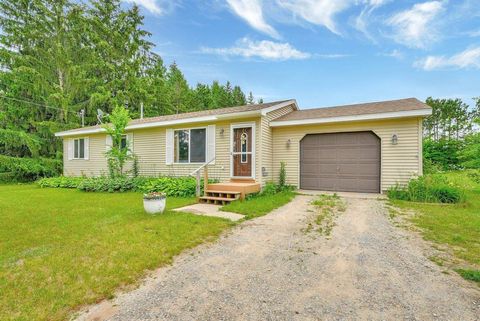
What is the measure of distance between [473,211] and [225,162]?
271 inches

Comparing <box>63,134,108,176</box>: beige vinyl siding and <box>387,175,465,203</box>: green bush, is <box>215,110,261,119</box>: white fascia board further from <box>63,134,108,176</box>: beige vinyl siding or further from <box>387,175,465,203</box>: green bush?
<box>63,134,108,176</box>: beige vinyl siding

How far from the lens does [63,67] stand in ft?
55.9

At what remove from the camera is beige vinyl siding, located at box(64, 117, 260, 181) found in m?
9.12

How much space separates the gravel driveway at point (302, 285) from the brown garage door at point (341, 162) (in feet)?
14.9

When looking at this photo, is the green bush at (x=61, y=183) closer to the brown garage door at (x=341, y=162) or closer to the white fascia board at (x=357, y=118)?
the white fascia board at (x=357, y=118)

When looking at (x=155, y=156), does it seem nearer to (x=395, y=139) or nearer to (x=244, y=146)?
(x=244, y=146)

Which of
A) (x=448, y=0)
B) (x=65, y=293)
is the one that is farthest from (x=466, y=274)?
(x=448, y=0)

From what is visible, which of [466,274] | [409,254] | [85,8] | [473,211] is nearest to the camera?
[466,274]

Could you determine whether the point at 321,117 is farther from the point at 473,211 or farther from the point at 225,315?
the point at 225,315

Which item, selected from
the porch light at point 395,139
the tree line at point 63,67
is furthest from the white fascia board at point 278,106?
the tree line at point 63,67

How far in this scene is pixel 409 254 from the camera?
10.9 feet

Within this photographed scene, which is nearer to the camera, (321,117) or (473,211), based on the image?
(473,211)

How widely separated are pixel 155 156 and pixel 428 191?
9876 mm

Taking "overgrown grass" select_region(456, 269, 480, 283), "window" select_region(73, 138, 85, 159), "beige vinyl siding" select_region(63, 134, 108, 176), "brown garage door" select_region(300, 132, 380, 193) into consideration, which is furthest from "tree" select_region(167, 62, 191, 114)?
"overgrown grass" select_region(456, 269, 480, 283)
